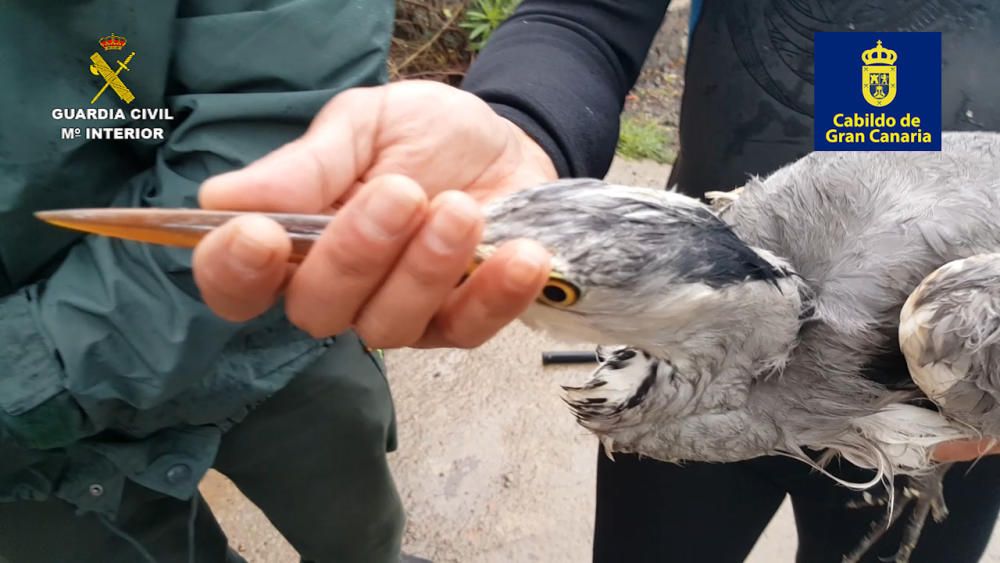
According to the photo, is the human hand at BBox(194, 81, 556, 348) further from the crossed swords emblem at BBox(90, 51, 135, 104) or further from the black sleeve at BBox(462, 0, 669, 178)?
the crossed swords emblem at BBox(90, 51, 135, 104)

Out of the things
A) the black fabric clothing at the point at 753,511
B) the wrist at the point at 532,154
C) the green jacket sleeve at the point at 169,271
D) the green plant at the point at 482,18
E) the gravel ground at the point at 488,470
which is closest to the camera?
the green jacket sleeve at the point at 169,271

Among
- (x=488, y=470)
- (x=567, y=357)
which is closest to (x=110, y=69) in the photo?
(x=488, y=470)

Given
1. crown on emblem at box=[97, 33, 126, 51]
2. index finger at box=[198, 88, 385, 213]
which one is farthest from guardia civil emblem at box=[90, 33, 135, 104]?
index finger at box=[198, 88, 385, 213]

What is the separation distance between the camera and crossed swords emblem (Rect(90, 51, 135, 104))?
3.00 feet

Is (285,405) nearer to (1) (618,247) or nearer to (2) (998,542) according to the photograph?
(1) (618,247)

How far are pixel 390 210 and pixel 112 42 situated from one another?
0.48 meters

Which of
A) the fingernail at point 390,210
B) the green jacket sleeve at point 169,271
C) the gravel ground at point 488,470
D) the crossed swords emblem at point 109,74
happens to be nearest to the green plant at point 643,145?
the gravel ground at point 488,470

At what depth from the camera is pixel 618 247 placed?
851mm

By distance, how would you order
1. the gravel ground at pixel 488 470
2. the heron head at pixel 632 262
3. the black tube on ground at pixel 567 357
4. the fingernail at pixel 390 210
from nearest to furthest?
the fingernail at pixel 390 210, the heron head at pixel 632 262, the gravel ground at pixel 488 470, the black tube on ground at pixel 567 357

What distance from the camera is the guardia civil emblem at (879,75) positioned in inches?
46.3

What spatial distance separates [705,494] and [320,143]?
937 millimetres

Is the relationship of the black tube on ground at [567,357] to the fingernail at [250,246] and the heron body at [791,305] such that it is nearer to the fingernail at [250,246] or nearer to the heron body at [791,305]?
the heron body at [791,305]

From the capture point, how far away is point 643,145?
3.34 m

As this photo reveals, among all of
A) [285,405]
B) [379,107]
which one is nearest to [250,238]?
[379,107]
